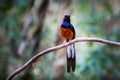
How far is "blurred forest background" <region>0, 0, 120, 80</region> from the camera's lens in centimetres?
319

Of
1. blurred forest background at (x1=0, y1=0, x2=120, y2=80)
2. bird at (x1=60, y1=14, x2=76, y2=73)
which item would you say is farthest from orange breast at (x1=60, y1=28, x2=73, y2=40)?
blurred forest background at (x1=0, y1=0, x2=120, y2=80)

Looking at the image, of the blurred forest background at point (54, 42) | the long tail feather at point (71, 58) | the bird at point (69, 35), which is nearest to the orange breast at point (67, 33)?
the bird at point (69, 35)

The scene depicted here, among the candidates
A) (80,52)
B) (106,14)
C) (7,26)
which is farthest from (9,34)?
(106,14)

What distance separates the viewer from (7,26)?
155 inches

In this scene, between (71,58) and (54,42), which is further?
(54,42)

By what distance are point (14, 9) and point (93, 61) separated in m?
1.33

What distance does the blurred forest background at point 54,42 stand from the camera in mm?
3186

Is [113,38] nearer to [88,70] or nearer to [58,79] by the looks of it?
[88,70]

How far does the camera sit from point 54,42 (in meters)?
3.58

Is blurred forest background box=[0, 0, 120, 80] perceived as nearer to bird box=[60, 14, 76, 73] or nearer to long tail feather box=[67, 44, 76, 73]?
bird box=[60, 14, 76, 73]

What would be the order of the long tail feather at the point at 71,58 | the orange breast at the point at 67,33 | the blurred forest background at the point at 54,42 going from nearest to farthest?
the long tail feather at the point at 71,58 → the orange breast at the point at 67,33 → the blurred forest background at the point at 54,42

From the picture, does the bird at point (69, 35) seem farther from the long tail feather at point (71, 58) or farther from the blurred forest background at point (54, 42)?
the blurred forest background at point (54, 42)

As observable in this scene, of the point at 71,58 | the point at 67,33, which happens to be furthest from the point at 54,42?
the point at 71,58

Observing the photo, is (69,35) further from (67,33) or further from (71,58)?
(71,58)
